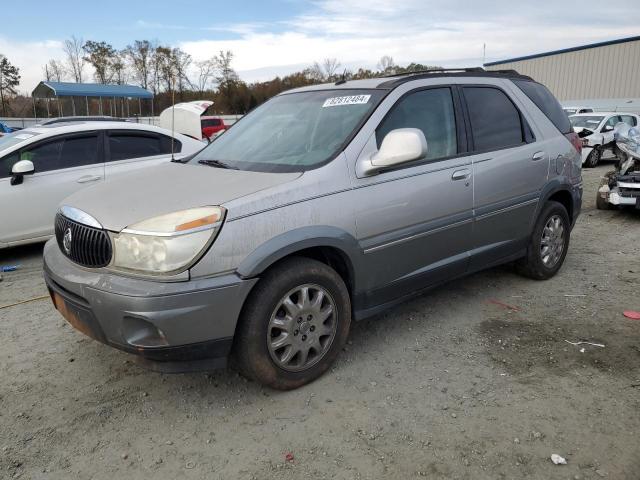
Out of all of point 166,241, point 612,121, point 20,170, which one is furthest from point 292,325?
point 612,121

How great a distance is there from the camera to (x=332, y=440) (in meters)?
2.68

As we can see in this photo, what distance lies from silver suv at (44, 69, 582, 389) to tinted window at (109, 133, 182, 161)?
3043mm

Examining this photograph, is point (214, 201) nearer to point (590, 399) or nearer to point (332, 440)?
point (332, 440)

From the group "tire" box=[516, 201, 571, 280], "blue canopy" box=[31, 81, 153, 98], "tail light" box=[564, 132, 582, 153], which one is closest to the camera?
"tire" box=[516, 201, 571, 280]

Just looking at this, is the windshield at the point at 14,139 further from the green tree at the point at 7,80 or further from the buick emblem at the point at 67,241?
the green tree at the point at 7,80

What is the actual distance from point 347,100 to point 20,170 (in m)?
4.07

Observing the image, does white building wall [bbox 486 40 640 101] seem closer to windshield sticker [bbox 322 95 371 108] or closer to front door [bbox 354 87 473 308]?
front door [bbox 354 87 473 308]

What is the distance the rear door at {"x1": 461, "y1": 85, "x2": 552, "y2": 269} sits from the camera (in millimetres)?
4039

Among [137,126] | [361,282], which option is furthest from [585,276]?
[137,126]

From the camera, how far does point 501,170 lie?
416 centimetres

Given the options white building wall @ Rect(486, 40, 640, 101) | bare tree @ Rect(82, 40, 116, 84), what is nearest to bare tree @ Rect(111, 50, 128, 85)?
bare tree @ Rect(82, 40, 116, 84)

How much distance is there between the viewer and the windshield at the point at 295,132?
10.9ft

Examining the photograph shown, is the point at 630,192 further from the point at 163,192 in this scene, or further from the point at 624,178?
the point at 163,192

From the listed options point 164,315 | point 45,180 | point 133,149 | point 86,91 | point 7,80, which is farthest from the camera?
point 7,80
